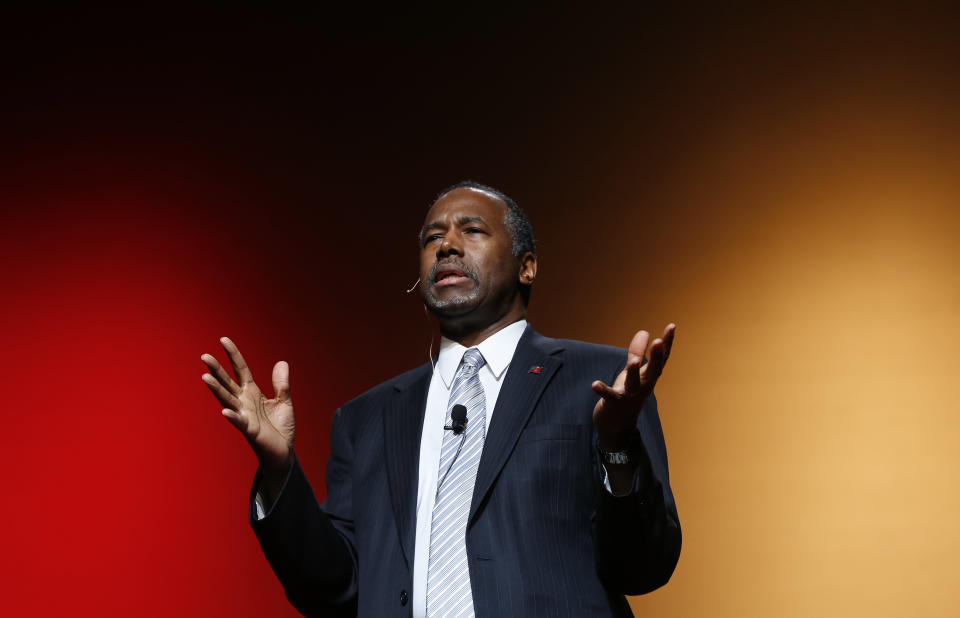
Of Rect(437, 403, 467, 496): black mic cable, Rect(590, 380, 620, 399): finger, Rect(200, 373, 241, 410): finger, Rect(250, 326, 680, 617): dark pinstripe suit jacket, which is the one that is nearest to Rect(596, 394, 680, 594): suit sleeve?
Rect(250, 326, 680, 617): dark pinstripe suit jacket

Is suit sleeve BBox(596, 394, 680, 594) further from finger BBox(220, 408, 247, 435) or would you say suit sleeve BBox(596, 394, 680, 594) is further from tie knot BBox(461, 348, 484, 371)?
finger BBox(220, 408, 247, 435)

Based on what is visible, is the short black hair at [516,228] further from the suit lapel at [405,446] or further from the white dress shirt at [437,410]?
the suit lapel at [405,446]

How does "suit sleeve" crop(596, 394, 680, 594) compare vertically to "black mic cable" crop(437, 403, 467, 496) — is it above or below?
below

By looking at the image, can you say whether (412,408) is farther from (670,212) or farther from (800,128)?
(800,128)

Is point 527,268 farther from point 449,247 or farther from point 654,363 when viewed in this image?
point 654,363

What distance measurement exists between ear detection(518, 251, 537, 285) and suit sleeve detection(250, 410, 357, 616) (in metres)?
0.67

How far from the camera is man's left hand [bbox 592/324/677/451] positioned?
1383 mm

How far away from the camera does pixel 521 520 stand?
165cm

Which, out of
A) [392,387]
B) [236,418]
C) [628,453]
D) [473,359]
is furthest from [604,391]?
[392,387]

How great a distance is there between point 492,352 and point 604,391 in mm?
570

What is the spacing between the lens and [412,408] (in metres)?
1.96

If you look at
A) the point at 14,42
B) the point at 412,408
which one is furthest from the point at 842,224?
the point at 14,42

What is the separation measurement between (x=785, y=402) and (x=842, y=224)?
1.82 ft

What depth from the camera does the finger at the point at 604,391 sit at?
1.39 metres
